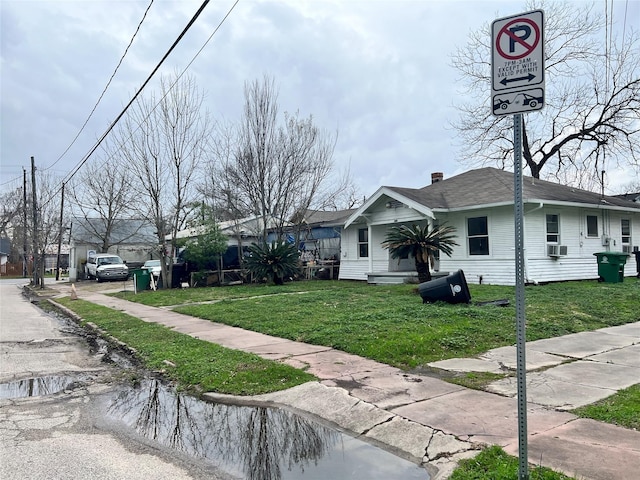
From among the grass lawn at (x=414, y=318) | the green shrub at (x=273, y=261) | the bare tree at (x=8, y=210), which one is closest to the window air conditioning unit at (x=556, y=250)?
the grass lawn at (x=414, y=318)

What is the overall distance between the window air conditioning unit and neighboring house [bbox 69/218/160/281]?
1208 inches

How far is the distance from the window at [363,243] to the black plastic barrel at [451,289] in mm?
11003

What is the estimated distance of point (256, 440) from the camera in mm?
4906

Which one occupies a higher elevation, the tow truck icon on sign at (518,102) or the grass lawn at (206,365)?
the tow truck icon on sign at (518,102)

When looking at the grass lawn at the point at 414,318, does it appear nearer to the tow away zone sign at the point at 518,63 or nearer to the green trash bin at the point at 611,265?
the green trash bin at the point at 611,265

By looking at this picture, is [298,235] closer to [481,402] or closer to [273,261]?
[273,261]

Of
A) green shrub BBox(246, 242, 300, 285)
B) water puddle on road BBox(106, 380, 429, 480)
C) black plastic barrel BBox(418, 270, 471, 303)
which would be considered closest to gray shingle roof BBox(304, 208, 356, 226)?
green shrub BBox(246, 242, 300, 285)

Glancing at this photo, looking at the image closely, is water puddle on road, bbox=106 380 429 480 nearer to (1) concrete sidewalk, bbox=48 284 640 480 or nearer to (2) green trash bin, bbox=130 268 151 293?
(1) concrete sidewalk, bbox=48 284 640 480

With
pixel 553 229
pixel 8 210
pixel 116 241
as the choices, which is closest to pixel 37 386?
pixel 553 229

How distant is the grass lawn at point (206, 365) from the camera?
654cm

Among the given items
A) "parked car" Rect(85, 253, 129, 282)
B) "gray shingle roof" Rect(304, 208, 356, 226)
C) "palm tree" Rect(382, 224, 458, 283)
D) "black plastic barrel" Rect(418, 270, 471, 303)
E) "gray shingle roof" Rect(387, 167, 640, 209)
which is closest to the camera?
"black plastic barrel" Rect(418, 270, 471, 303)

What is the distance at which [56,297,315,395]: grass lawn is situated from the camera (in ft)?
21.4

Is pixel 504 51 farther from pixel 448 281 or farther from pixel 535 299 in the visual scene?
pixel 535 299

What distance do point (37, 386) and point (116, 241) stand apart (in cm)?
4034
